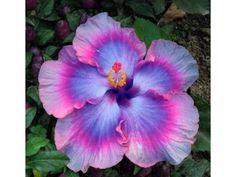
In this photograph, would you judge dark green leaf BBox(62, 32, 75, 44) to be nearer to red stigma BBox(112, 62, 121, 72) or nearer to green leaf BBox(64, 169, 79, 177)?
red stigma BBox(112, 62, 121, 72)

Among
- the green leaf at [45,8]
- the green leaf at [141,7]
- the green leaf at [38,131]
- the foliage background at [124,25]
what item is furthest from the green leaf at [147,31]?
the green leaf at [38,131]

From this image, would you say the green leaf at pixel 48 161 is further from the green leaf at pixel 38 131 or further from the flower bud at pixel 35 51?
the flower bud at pixel 35 51

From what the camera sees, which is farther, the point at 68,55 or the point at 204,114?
the point at 204,114

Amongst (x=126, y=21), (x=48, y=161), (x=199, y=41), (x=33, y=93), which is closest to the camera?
(x=48, y=161)

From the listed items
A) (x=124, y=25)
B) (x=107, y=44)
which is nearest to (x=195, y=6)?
(x=124, y=25)

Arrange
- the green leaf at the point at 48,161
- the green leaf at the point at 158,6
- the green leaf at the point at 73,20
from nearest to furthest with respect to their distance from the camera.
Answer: the green leaf at the point at 48,161
the green leaf at the point at 73,20
the green leaf at the point at 158,6

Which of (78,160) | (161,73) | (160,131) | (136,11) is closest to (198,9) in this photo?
(136,11)

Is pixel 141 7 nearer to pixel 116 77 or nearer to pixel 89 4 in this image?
pixel 89 4
